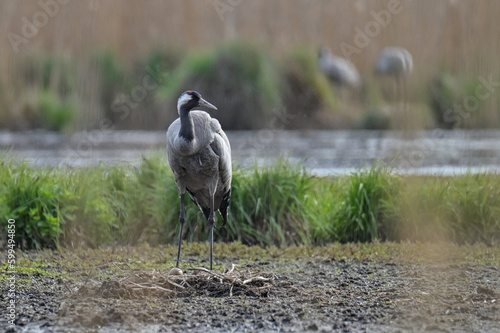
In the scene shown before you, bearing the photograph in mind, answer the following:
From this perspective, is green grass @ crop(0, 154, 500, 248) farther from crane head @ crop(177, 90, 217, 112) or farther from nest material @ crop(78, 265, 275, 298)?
nest material @ crop(78, 265, 275, 298)

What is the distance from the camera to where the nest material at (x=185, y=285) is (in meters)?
5.43

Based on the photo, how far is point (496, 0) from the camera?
7145 millimetres

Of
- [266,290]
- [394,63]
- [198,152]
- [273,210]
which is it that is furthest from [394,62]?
[266,290]

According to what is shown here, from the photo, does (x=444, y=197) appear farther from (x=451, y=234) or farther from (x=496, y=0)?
(x=496, y=0)

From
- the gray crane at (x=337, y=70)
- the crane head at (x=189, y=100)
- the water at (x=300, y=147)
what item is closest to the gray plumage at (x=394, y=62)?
the gray crane at (x=337, y=70)

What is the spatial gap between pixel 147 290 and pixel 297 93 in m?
13.4

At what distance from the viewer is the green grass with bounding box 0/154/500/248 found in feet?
24.7

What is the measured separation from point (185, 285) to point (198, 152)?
112 centimetres

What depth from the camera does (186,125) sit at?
6141mm

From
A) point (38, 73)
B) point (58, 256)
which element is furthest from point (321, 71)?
point (58, 256)

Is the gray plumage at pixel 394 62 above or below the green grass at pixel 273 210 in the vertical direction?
above

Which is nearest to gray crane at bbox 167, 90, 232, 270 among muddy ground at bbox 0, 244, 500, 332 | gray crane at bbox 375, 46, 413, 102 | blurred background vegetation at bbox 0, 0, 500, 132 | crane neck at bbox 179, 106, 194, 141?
crane neck at bbox 179, 106, 194, 141

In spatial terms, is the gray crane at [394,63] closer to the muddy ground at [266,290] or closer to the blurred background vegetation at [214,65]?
the blurred background vegetation at [214,65]

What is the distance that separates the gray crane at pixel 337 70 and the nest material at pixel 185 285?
1244cm
